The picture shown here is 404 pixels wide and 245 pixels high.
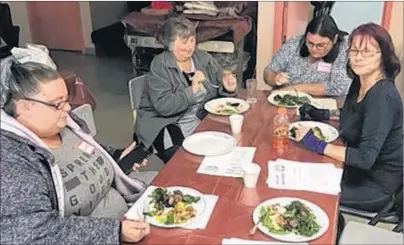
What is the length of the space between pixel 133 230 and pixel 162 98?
1.25 meters

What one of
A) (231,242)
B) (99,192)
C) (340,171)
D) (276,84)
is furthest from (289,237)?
(276,84)

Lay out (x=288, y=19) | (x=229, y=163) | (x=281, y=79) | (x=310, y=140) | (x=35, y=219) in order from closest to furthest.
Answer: (x=35, y=219), (x=229, y=163), (x=310, y=140), (x=281, y=79), (x=288, y=19)

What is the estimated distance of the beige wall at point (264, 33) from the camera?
3744 millimetres

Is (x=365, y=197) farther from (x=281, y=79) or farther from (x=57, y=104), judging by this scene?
(x=57, y=104)

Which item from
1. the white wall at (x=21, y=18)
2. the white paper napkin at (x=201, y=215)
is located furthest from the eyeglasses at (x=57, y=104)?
the white wall at (x=21, y=18)

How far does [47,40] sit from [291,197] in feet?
18.7

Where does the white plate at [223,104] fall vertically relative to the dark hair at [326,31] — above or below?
below

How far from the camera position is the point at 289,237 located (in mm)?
1431

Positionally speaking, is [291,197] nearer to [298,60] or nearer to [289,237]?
[289,237]

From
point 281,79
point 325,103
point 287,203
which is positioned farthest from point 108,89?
point 287,203

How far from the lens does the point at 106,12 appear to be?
21.6 feet

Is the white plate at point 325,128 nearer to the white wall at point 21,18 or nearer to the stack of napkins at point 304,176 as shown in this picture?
the stack of napkins at point 304,176

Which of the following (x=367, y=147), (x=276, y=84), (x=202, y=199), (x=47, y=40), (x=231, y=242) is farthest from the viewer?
(x=47, y=40)

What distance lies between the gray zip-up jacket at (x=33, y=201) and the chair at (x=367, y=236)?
3.09 ft
